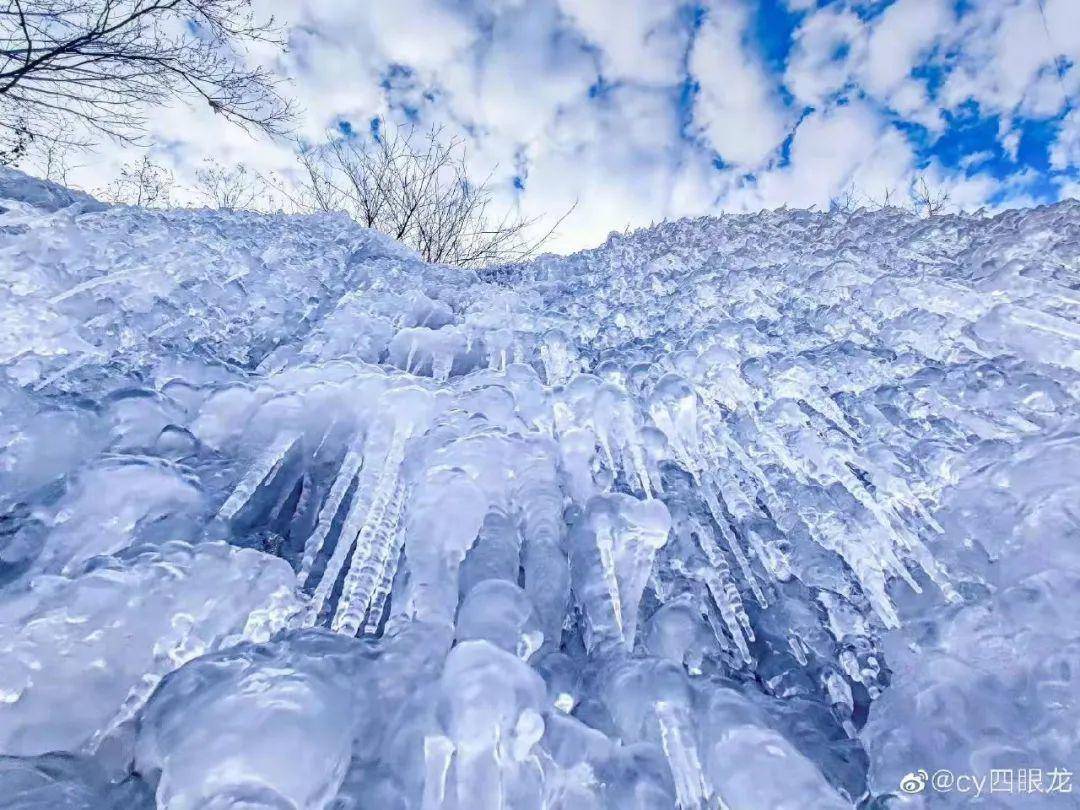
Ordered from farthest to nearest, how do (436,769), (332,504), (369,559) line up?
(332,504), (369,559), (436,769)

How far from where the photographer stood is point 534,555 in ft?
3.86

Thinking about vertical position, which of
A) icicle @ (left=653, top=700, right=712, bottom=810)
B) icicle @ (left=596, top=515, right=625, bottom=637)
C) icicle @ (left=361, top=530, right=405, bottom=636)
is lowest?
icicle @ (left=653, top=700, right=712, bottom=810)

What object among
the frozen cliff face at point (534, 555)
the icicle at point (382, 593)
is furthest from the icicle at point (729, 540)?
the icicle at point (382, 593)

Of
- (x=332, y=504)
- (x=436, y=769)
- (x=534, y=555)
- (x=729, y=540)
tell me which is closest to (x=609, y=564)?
(x=534, y=555)

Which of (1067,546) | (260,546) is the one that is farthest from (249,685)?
(1067,546)

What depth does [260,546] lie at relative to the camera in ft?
4.01

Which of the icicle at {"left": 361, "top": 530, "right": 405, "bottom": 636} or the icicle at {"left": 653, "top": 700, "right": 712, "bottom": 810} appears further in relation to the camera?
the icicle at {"left": 361, "top": 530, "right": 405, "bottom": 636}

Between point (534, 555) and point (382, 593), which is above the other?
point (534, 555)

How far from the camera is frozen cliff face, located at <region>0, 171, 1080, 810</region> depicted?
0.71m

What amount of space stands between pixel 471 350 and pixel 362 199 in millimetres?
8679

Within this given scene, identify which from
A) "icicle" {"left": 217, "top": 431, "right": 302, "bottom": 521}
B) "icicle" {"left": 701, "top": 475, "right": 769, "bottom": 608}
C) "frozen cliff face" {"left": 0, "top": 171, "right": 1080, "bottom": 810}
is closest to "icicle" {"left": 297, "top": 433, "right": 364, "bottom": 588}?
"frozen cliff face" {"left": 0, "top": 171, "right": 1080, "bottom": 810}

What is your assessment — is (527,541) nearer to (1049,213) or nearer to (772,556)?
(772,556)

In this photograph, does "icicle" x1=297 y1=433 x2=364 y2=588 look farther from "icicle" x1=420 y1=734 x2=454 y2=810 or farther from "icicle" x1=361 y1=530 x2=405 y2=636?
"icicle" x1=420 y1=734 x2=454 y2=810

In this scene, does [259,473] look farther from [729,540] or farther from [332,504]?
[729,540]
